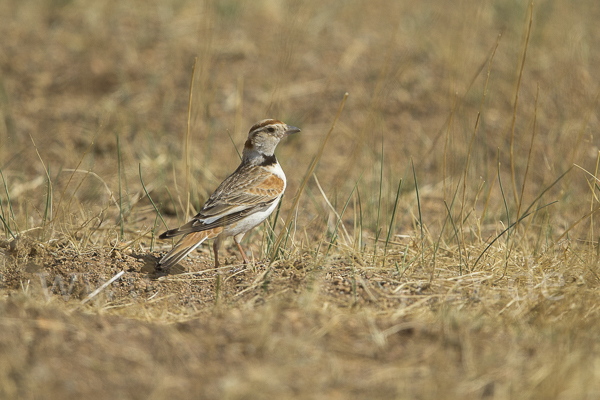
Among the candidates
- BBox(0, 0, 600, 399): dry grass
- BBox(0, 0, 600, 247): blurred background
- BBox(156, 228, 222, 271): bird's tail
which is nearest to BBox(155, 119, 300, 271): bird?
BBox(156, 228, 222, 271): bird's tail

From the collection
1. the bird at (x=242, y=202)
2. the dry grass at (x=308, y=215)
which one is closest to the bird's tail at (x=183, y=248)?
the bird at (x=242, y=202)

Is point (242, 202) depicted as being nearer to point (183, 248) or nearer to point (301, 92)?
point (183, 248)

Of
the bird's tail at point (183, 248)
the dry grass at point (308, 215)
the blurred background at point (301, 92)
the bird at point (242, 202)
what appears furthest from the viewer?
the blurred background at point (301, 92)

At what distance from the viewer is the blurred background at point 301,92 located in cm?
769

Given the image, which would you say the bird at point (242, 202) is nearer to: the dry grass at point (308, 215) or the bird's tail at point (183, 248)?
the bird's tail at point (183, 248)

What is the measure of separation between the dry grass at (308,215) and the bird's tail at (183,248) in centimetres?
13

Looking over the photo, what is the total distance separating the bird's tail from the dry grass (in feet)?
0.41

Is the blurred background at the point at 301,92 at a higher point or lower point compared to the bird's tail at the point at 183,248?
higher

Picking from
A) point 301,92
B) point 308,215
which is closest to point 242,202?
point 308,215

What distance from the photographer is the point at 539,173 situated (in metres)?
8.00

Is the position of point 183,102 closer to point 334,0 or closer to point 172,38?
point 172,38

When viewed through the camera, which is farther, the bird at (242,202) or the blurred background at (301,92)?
the blurred background at (301,92)

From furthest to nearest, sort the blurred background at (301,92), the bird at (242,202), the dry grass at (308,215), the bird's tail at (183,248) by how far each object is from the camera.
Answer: the blurred background at (301,92) < the bird at (242,202) < the bird's tail at (183,248) < the dry grass at (308,215)

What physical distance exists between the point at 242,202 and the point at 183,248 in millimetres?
726
